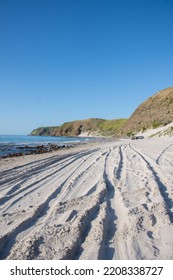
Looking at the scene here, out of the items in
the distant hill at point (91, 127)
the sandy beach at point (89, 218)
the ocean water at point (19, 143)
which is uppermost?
the distant hill at point (91, 127)

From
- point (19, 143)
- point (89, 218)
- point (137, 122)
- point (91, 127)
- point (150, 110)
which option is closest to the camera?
point (89, 218)

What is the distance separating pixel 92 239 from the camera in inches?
168

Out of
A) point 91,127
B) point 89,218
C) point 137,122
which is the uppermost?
point 91,127

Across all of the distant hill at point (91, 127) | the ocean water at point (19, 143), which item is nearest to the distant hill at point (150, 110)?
the ocean water at point (19, 143)

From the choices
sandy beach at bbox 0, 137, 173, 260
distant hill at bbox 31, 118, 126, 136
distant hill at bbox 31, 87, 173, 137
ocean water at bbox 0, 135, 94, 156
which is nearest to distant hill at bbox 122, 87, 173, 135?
distant hill at bbox 31, 87, 173, 137

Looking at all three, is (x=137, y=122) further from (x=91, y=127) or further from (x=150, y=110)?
(x=91, y=127)

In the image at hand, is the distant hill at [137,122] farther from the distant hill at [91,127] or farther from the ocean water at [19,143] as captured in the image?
the ocean water at [19,143]

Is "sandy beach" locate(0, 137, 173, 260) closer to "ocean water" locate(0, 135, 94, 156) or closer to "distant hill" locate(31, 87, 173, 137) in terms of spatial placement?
"ocean water" locate(0, 135, 94, 156)

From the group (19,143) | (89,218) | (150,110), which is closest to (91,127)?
(150,110)
